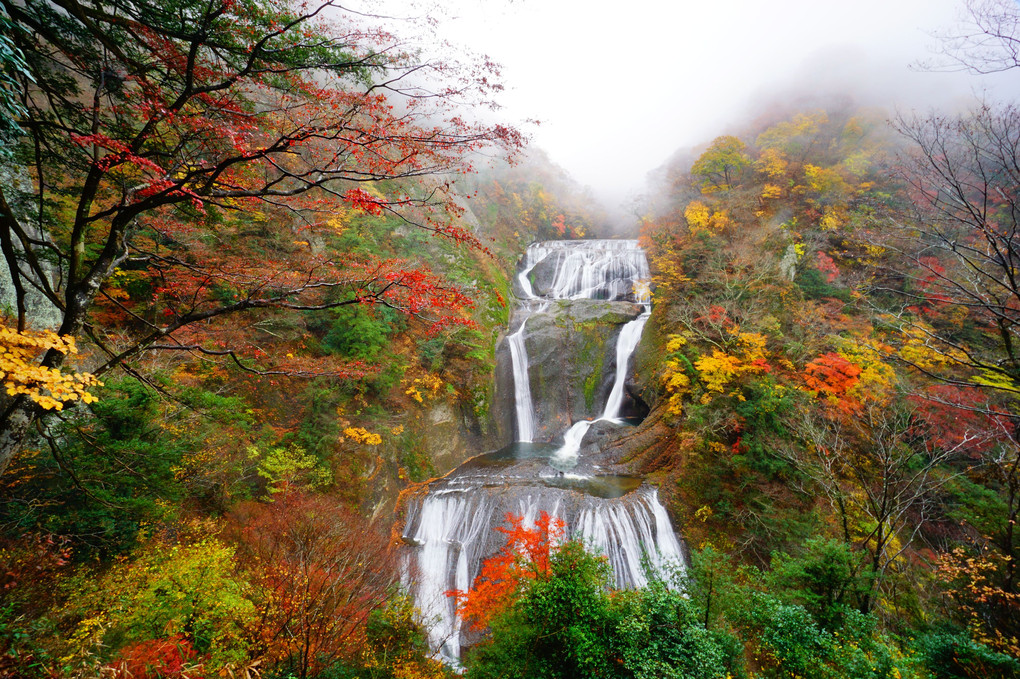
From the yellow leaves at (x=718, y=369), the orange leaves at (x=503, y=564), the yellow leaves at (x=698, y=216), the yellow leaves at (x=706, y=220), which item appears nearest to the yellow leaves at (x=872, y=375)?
the yellow leaves at (x=718, y=369)

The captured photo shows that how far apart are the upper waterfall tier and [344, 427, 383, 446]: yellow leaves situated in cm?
1413

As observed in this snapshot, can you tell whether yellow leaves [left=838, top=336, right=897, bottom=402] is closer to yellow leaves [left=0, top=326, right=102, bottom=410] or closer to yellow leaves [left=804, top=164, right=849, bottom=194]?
yellow leaves [left=804, top=164, right=849, bottom=194]

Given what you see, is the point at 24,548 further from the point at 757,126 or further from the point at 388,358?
the point at 757,126

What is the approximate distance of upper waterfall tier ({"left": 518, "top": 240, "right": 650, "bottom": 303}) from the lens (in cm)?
2162

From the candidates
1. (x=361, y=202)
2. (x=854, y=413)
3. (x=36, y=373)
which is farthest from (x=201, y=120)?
(x=854, y=413)

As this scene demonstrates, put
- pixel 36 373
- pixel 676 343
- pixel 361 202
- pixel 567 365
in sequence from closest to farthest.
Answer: pixel 36 373, pixel 361 202, pixel 676 343, pixel 567 365

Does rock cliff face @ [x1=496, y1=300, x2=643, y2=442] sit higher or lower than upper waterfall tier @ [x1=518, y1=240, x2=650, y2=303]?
A: lower

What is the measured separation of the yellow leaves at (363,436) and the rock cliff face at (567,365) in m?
6.18

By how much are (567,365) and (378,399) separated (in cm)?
949

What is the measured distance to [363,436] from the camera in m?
11.2

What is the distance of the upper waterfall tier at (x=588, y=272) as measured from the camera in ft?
70.9

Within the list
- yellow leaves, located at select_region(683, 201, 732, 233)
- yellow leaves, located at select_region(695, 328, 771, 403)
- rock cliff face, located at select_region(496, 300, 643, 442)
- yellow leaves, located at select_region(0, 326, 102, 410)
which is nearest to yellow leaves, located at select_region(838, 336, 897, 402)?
yellow leaves, located at select_region(695, 328, 771, 403)

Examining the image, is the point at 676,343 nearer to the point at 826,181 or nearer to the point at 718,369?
the point at 718,369

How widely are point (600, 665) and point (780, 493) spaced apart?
7.42 meters
